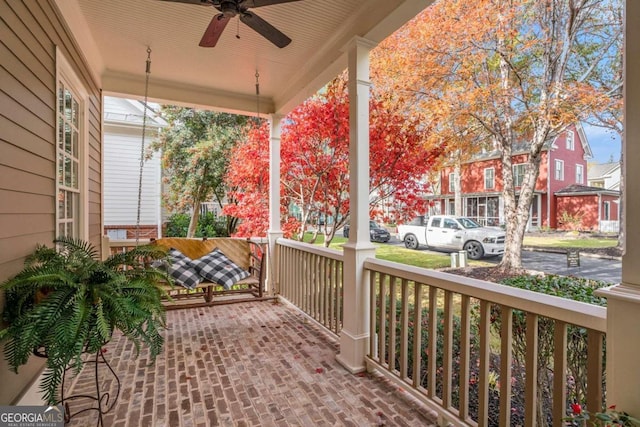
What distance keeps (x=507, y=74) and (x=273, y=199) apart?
12.8ft

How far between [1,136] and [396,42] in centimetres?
513

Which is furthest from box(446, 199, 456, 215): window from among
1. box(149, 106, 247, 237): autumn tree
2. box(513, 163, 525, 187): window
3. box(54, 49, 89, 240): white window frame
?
box(149, 106, 247, 237): autumn tree

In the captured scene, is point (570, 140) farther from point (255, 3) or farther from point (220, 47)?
point (220, 47)

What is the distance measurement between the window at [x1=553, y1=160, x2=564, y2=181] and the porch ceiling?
313cm

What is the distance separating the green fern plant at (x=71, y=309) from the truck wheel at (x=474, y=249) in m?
4.32

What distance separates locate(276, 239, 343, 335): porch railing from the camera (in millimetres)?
3066

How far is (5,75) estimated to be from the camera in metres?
1.54

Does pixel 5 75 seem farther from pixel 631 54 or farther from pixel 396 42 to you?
pixel 396 42

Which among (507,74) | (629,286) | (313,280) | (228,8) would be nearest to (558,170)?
(507,74)

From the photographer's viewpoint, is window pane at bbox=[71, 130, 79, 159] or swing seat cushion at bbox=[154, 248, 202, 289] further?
swing seat cushion at bbox=[154, 248, 202, 289]

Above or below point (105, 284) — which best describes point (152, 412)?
below

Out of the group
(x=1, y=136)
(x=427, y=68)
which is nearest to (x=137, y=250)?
(x=1, y=136)

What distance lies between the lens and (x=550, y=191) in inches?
162

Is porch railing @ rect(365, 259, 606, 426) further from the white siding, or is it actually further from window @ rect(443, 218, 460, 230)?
the white siding
